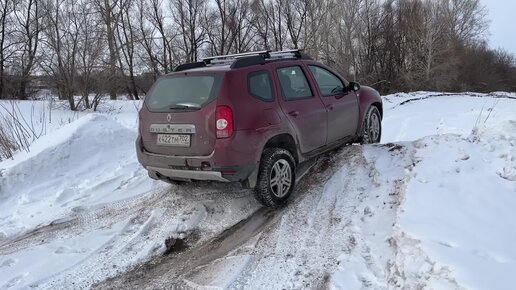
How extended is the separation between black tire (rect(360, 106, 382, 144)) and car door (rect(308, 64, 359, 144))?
17.4 inches

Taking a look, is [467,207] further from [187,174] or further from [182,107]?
[182,107]

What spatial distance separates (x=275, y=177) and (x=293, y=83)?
1299 millimetres

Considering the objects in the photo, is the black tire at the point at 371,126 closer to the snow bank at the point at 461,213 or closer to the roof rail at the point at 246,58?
the snow bank at the point at 461,213

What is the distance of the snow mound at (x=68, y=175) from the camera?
18.8ft

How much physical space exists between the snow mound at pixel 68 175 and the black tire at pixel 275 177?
6.86 feet

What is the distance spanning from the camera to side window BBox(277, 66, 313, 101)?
549 cm

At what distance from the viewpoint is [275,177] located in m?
5.20

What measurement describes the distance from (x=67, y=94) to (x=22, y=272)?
70.1ft

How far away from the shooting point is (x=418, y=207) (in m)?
4.33

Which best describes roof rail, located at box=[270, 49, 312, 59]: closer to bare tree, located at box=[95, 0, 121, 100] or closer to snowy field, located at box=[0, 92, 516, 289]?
snowy field, located at box=[0, 92, 516, 289]

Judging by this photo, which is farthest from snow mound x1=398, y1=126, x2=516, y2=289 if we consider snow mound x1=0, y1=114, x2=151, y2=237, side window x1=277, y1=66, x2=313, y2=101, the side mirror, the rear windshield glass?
snow mound x1=0, y1=114, x2=151, y2=237

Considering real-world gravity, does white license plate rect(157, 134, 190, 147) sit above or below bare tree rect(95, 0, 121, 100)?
below

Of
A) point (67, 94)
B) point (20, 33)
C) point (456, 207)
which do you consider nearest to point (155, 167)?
point (456, 207)

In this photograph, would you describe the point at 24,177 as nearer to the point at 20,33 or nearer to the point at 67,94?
the point at 67,94
